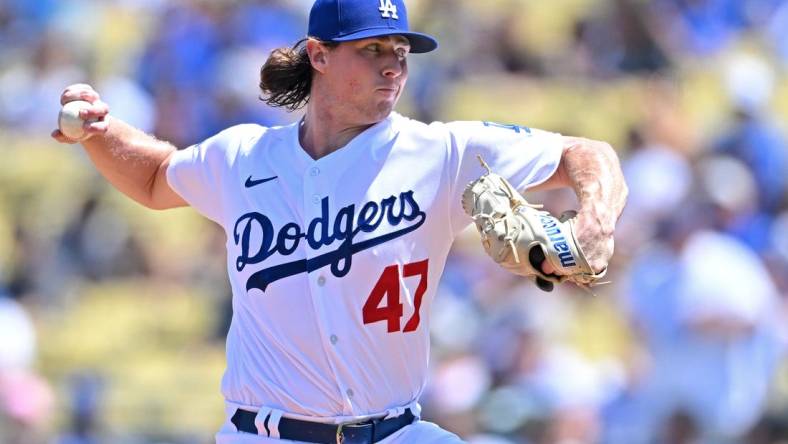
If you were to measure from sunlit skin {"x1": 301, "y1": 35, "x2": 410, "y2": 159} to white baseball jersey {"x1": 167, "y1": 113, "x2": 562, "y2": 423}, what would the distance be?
7cm

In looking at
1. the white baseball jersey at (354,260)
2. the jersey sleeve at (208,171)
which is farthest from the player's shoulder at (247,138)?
the white baseball jersey at (354,260)

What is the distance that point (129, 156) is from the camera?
4.37m

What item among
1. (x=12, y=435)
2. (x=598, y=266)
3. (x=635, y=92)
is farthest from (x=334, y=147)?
(x=635, y=92)

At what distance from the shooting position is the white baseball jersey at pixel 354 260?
3.87 metres

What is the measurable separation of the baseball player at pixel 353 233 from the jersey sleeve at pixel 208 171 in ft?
0.19

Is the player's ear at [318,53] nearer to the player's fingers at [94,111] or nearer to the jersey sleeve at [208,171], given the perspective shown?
the jersey sleeve at [208,171]

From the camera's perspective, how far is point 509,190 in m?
3.62

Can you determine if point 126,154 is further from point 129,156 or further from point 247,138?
point 247,138

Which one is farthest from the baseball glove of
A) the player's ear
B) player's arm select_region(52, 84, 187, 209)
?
player's arm select_region(52, 84, 187, 209)

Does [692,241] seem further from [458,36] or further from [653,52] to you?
[458,36]

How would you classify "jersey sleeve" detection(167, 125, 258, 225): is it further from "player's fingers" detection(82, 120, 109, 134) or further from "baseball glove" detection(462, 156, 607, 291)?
"baseball glove" detection(462, 156, 607, 291)

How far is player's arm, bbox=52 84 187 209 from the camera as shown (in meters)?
4.33

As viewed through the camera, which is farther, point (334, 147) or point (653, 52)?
point (653, 52)

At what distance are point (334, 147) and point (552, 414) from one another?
3278 mm
